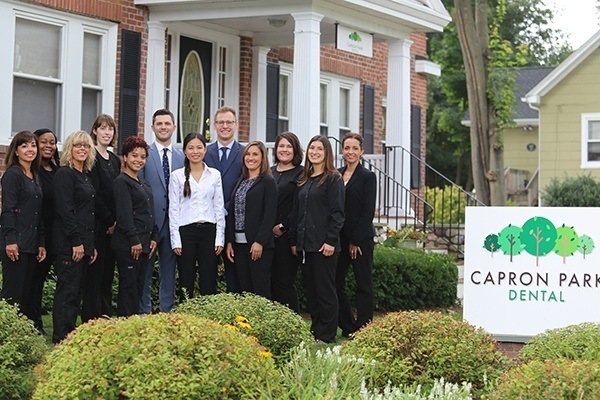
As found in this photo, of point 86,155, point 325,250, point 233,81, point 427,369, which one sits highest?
point 233,81

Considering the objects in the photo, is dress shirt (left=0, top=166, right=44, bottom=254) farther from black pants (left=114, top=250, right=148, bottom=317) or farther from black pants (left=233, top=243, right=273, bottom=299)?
black pants (left=233, top=243, right=273, bottom=299)

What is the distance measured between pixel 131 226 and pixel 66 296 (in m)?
0.77

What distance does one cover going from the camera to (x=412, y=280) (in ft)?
43.8

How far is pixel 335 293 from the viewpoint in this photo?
9.57m

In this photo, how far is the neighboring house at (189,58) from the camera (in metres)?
13.6

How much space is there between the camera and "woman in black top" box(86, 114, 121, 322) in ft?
29.5

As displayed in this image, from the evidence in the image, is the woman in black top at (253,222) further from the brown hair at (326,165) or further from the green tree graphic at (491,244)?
the green tree graphic at (491,244)

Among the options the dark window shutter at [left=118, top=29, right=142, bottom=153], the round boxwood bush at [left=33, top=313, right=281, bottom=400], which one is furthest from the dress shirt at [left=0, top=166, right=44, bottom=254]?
the dark window shutter at [left=118, top=29, right=142, bottom=153]

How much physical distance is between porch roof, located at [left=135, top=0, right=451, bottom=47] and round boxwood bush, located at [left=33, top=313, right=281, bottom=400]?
9437mm

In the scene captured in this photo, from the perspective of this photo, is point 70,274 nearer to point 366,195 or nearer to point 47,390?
point 366,195

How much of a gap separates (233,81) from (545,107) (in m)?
15.8

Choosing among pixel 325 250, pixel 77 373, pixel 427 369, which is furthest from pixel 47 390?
pixel 325 250

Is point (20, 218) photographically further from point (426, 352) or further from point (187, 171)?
point (426, 352)

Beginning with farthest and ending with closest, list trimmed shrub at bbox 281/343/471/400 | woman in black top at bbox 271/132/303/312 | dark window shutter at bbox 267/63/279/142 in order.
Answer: dark window shutter at bbox 267/63/279/142 → woman in black top at bbox 271/132/303/312 → trimmed shrub at bbox 281/343/471/400
